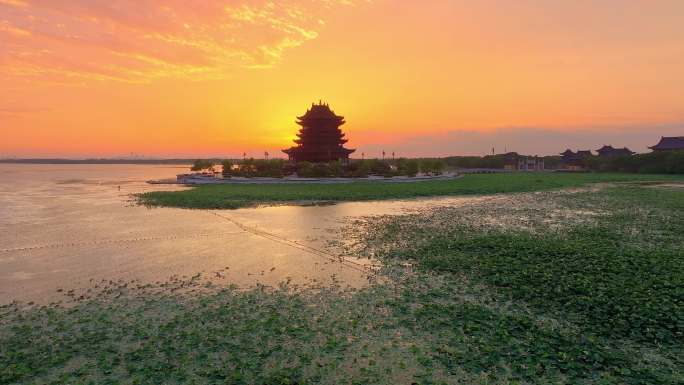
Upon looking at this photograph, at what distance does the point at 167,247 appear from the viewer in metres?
15.7

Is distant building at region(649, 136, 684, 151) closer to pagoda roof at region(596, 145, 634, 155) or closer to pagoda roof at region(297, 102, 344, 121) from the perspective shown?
pagoda roof at region(596, 145, 634, 155)

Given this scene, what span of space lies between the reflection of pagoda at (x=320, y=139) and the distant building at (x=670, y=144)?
78341mm

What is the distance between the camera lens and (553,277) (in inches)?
424

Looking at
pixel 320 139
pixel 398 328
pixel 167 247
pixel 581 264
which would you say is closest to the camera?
pixel 398 328

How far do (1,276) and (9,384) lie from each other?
7953 millimetres

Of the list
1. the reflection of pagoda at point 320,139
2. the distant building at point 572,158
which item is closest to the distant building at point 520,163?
the distant building at point 572,158

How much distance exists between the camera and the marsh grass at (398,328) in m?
6.18

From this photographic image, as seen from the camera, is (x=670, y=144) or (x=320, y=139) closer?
(x=320, y=139)

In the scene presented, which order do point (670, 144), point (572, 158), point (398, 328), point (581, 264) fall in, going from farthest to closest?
point (572, 158) < point (670, 144) < point (581, 264) < point (398, 328)

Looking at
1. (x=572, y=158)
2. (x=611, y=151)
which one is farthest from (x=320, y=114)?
(x=611, y=151)

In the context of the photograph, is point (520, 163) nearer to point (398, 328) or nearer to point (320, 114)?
point (320, 114)

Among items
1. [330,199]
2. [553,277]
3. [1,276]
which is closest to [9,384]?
[1,276]

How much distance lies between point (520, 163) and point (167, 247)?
109 metres

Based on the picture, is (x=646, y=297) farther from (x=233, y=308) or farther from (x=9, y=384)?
(x=9, y=384)
